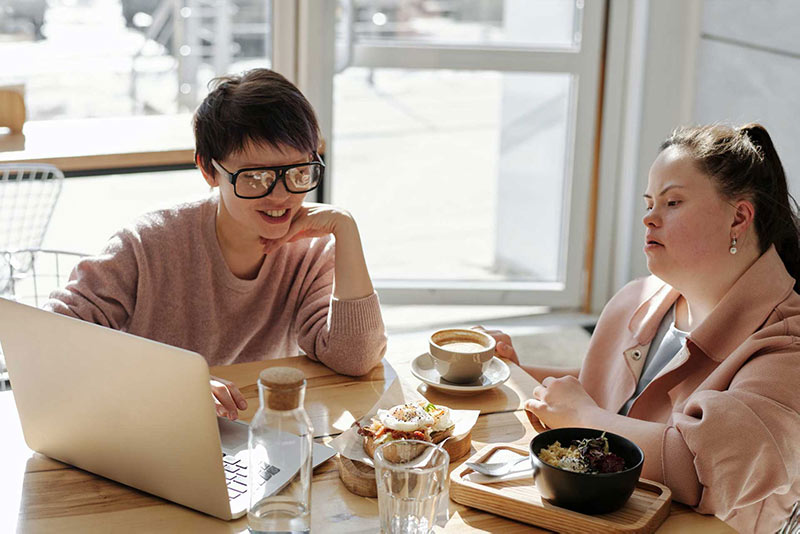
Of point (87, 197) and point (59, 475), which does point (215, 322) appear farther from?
point (87, 197)

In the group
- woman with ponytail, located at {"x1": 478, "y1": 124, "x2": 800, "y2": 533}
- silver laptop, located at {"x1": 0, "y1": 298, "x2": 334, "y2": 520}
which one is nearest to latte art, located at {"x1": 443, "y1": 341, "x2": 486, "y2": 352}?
woman with ponytail, located at {"x1": 478, "y1": 124, "x2": 800, "y2": 533}

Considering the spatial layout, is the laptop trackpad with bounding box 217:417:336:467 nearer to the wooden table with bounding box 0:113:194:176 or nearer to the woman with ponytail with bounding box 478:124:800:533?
the woman with ponytail with bounding box 478:124:800:533

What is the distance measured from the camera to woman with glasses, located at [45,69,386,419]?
1.59 meters

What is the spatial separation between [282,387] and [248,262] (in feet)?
2.66

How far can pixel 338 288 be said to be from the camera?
1684 mm

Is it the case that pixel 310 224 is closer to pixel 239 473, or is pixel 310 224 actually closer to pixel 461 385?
pixel 461 385

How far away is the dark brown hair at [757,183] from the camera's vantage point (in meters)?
1.45

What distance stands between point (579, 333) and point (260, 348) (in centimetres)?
215

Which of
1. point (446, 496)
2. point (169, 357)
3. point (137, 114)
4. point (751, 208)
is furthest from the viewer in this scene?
point (137, 114)

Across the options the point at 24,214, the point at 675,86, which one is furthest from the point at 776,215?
the point at 675,86

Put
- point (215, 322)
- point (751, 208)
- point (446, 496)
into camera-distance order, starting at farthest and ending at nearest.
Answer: point (215, 322), point (751, 208), point (446, 496)

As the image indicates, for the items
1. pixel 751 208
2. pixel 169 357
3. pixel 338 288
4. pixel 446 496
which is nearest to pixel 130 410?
pixel 169 357

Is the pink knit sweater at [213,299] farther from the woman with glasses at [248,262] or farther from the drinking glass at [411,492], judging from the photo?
the drinking glass at [411,492]

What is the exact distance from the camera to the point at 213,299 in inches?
69.0
